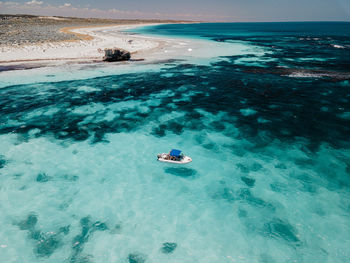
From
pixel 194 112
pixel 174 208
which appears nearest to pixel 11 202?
pixel 174 208

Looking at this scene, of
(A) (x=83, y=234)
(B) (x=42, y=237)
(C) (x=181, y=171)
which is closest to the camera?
(B) (x=42, y=237)

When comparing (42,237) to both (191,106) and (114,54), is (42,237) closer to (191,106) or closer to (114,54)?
(191,106)

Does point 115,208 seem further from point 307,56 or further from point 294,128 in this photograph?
point 307,56

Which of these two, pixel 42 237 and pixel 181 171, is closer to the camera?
pixel 42 237

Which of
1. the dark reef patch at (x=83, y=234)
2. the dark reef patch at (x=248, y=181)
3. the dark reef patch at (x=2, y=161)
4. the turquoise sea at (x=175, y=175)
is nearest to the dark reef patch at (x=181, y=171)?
the turquoise sea at (x=175, y=175)

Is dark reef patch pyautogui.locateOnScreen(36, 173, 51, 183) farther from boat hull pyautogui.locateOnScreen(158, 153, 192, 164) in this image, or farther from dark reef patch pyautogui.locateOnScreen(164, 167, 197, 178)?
dark reef patch pyautogui.locateOnScreen(164, 167, 197, 178)

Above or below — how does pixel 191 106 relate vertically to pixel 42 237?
above

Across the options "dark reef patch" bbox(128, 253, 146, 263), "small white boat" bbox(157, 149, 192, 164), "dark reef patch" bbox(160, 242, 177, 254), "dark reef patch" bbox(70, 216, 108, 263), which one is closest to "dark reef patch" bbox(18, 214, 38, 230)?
"dark reef patch" bbox(70, 216, 108, 263)

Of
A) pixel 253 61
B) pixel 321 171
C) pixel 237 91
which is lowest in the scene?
pixel 321 171

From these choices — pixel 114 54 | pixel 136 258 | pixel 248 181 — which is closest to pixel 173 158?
pixel 248 181
